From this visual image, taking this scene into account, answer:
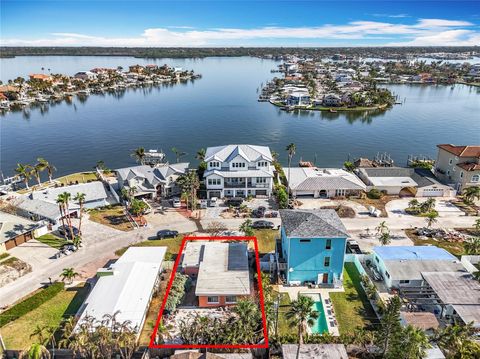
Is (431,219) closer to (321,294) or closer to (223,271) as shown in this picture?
(321,294)

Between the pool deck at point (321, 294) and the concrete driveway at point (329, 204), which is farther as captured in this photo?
the concrete driveway at point (329, 204)

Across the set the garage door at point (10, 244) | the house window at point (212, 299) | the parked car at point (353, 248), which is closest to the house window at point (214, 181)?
the parked car at point (353, 248)

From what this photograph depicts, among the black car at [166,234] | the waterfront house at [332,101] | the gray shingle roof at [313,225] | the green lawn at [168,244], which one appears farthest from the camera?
the waterfront house at [332,101]

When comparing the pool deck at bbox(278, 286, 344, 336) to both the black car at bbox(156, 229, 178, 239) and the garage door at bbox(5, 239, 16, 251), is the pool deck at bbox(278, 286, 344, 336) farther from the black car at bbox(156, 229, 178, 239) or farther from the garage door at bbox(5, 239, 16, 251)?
the garage door at bbox(5, 239, 16, 251)

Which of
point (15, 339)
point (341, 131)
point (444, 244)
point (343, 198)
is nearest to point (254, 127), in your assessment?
point (341, 131)

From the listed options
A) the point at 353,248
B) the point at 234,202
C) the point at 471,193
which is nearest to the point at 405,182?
the point at 471,193

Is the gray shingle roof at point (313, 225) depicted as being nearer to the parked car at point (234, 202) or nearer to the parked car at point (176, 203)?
the parked car at point (234, 202)

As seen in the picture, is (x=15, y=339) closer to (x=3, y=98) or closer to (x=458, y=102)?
(x=3, y=98)

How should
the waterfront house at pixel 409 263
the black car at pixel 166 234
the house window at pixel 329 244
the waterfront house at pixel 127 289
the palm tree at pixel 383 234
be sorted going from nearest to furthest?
1. the waterfront house at pixel 127 289
2. the house window at pixel 329 244
3. the waterfront house at pixel 409 263
4. the palm tree at pixel 383 234
5. the black car at pixel 166 234
